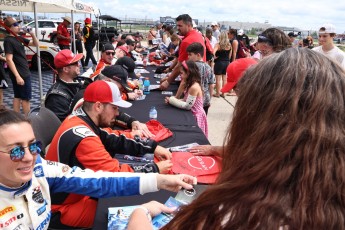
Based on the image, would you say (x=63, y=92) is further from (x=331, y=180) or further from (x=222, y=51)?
(x=222, y=51)

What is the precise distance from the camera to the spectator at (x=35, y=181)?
1235 mm

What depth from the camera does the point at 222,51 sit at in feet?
24.2

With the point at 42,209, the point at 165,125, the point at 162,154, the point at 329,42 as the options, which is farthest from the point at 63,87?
the point at 329,42

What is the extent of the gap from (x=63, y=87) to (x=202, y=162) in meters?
1.89

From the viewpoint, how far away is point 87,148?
1703mm

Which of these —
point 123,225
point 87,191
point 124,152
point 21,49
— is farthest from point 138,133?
point 21,49

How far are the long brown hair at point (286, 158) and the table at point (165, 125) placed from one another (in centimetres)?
93

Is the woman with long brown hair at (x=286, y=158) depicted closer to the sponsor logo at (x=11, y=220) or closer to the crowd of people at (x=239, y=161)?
the crowd of people at (x=239, y=161)

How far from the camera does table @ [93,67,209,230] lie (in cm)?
157

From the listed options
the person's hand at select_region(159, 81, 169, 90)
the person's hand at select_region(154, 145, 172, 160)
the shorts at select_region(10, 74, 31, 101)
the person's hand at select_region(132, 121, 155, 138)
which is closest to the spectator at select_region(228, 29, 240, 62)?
the person's hand at select_region(159, 81, 169, 90)

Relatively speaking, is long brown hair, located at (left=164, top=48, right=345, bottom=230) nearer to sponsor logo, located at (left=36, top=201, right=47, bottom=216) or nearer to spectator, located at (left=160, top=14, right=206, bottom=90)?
sponsor logo, located at (left=36, top=201, right=47, bottom=216)

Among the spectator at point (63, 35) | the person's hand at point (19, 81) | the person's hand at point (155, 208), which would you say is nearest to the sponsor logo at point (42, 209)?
the person's hand at point (155, 208)

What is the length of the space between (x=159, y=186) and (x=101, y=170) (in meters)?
0.35

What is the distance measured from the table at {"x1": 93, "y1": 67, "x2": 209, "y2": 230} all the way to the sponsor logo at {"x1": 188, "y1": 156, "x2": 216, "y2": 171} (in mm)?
343
